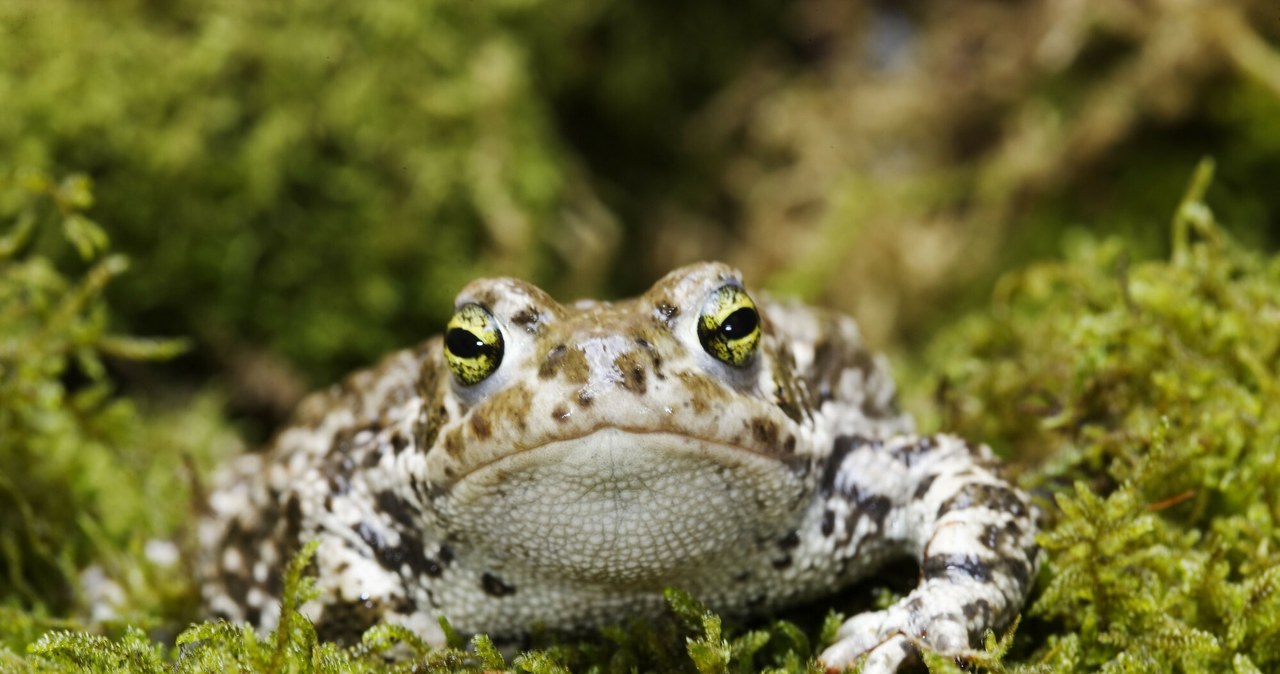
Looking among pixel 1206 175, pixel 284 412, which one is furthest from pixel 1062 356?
pixel 284 412

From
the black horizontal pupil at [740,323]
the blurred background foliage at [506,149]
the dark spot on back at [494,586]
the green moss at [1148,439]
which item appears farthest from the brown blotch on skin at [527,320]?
the blurred background foliage at [506,149]

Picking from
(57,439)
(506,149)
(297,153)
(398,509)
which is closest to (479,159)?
(506,149)

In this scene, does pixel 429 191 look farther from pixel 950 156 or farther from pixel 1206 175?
pixel 1206 175

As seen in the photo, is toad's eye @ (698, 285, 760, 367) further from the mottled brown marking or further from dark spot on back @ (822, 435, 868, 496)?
dark spot on back @ (822, 435, 868, 496)

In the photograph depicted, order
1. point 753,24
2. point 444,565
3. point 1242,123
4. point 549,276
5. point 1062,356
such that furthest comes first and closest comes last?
point 753,24 < point 549,276 < point 1242,123 < point 1062,356 < point 444,565

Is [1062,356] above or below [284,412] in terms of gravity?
below

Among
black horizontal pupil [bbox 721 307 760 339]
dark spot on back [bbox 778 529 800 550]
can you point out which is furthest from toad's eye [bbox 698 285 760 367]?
dark spot on back [bbox 778 529 800 550]
